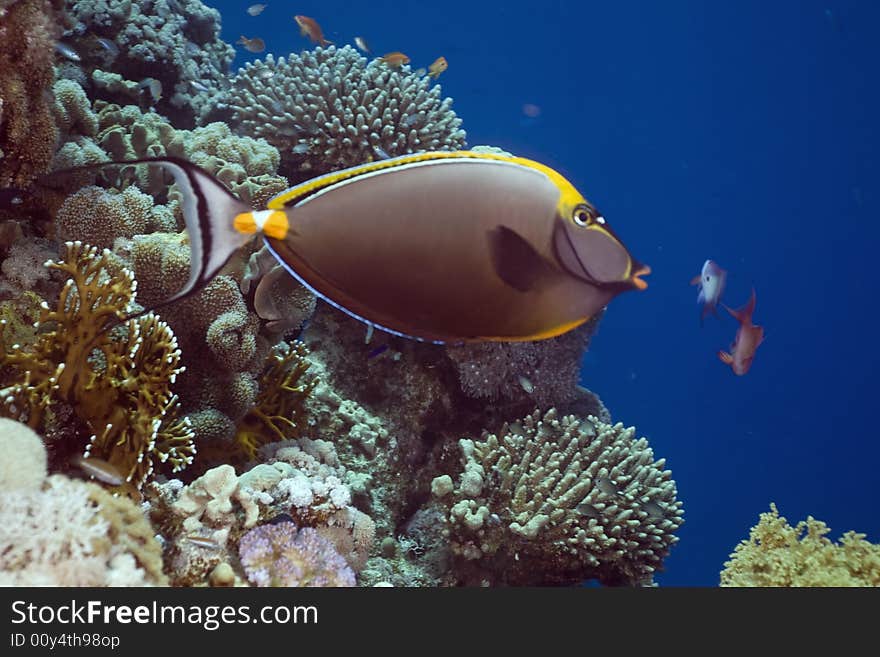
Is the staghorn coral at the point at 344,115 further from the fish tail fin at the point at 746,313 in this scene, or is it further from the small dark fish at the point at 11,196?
the fish tail fin at the point at 746,313

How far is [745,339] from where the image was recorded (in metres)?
5.92

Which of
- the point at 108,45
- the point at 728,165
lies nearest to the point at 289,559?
the point at 108,45

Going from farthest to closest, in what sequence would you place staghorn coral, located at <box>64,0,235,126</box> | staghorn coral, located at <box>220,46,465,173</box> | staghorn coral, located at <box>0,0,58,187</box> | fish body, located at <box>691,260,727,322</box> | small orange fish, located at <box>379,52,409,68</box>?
fish body, located at <box>691,260,727,322</box> < small orange fish, located at <box>379,52,409,68</box> < staghorn coral, located at <box>64,0,235,126</box> < staghorn coral, located at <box>220,46,465,173</box> < staghorn coral, located at <box>0,0,58,187</box>

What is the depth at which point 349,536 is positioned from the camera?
3.17m

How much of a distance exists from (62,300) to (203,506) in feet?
4.03

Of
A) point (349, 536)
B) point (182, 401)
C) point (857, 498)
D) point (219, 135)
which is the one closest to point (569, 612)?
point (349, 536)

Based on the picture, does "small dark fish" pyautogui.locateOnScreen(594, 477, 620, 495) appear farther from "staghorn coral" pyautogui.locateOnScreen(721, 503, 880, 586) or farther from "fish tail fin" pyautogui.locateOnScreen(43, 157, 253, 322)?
"fish tail fin" pyautogui.locateOnScreen(43, 157, 253, 322)

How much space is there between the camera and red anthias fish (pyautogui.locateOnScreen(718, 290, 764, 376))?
19.1 ft

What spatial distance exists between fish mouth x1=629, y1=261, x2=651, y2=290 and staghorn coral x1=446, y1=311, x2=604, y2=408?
3.21 metres

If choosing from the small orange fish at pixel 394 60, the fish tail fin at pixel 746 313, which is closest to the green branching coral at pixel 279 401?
the small orange fish at pixel 394 60

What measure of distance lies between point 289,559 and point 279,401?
1717 mm

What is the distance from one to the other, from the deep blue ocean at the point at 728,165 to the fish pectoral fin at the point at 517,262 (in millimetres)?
47675

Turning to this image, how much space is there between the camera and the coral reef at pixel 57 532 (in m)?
1.91

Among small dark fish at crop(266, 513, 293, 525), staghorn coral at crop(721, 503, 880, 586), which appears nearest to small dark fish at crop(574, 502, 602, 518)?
staghorn coral at crop(721, 503, 880, 586)
